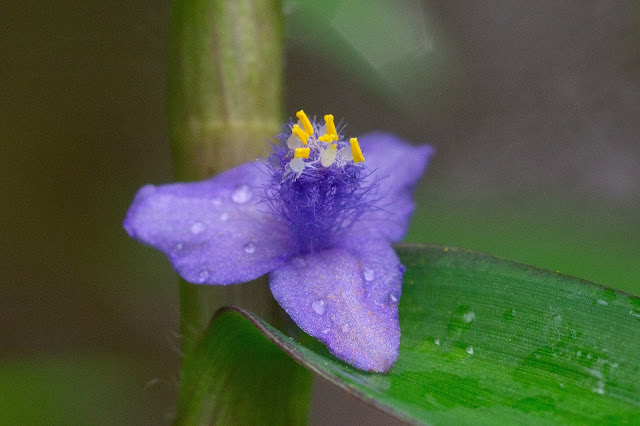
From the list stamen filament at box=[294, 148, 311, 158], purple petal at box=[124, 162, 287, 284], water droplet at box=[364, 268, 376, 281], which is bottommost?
water droplet at box=[364, 268, 376, 281]

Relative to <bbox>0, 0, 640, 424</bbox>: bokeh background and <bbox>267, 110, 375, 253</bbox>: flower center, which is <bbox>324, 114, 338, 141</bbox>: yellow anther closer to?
<bbox>267, 110, 375, 253</bbox>: flower center

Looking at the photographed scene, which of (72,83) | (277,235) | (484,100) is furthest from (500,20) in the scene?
(277,235)

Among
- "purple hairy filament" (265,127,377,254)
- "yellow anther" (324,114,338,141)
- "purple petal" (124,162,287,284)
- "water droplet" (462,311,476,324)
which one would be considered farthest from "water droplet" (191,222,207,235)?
"water droplet" (462,311,476,324)

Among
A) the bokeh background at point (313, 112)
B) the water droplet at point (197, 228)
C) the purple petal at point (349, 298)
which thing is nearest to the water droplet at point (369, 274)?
the purple petal at point (349, 298)

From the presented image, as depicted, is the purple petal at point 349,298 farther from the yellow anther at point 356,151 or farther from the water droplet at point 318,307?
the yellow anther at point 356,151

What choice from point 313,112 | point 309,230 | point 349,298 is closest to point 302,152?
point 309,230

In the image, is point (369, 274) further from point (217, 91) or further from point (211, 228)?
point (217, 91)
